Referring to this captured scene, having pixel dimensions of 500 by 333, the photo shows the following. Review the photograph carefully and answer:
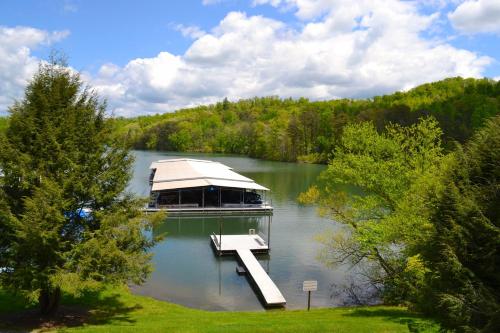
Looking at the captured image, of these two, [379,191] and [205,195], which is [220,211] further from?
[379,191]

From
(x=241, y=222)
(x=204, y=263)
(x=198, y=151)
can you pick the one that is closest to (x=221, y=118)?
(x=198, y=151)

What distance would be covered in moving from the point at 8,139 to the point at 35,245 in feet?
10.7


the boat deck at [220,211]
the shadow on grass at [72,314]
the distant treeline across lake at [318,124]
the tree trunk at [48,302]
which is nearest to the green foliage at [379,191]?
the shadow on grass at [72,314]

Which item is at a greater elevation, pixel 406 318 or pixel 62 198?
pixel 62 198

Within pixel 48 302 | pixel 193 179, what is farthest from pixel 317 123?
pixel 48 302

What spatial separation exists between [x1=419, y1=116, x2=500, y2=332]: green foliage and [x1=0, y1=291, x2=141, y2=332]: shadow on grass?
9.11m

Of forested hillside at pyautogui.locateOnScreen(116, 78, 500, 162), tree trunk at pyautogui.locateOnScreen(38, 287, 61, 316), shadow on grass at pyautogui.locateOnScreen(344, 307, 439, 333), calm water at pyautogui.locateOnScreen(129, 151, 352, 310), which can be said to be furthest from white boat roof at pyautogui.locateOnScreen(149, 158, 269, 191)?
forested hillside at pyautogui.locateOnScreen(116, 78, 500, 162)

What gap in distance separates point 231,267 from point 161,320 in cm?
1136

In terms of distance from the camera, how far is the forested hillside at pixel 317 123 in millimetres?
94250

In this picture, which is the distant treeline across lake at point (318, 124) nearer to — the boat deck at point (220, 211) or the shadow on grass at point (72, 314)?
the boat deck at point (220, 211)

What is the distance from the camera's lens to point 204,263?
83.8 feet

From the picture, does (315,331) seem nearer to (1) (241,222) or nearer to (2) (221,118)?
(1) (241,222)

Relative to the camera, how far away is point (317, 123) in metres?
115

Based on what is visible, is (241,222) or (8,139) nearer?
(8,139)
